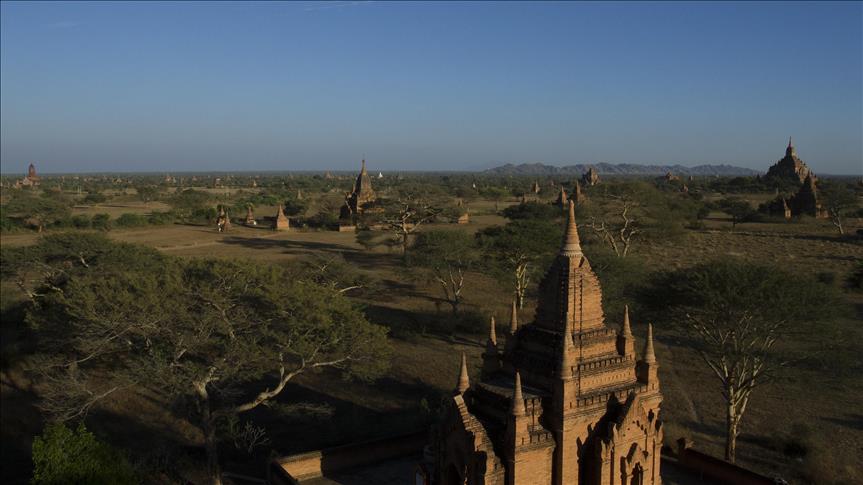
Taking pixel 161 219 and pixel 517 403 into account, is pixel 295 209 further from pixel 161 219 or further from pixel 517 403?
pixel 517 403

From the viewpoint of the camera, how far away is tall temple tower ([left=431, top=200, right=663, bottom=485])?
11.1m

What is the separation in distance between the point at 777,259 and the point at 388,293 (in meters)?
29.2

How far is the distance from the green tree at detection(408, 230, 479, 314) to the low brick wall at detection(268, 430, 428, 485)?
668 inches

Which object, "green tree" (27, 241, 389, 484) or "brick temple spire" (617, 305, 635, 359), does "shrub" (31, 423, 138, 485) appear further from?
"brick temple spire" (617, 305, 635, 359)

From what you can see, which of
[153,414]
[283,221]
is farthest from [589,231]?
[283,221]

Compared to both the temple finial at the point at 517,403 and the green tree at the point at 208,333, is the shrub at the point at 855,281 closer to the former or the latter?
the green tree at the point at 208,333

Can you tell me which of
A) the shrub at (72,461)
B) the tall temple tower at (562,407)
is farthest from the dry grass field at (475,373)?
the tall temple tower at (562,407)

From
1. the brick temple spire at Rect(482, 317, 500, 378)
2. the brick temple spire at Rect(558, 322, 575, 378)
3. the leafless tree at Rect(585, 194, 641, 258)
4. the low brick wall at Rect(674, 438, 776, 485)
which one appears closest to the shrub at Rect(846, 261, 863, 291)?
the leafless tree at Rect(585, 194, 641, 258)

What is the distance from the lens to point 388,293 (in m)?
39.7

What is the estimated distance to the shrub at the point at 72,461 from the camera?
12781mm

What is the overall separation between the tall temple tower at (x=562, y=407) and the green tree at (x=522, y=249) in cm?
1973

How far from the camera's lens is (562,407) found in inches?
442

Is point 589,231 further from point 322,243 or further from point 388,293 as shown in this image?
point 322,243

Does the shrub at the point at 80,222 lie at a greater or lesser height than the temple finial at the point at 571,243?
lesser
